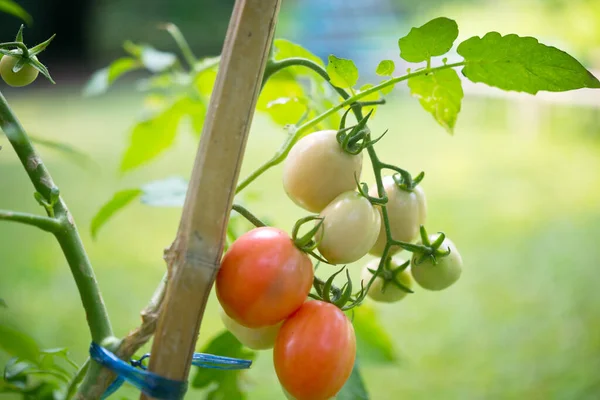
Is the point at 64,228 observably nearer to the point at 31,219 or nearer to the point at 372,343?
the point at 31,219

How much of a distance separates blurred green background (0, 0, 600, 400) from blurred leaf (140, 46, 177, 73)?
18cm

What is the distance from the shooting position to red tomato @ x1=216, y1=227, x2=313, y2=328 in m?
0.30

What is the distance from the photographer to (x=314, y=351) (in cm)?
31

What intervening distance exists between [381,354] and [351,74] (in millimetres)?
291

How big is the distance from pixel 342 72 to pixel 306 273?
0.39ft

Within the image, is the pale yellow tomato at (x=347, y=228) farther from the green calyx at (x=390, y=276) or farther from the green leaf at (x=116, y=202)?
the green leaf at (x=116, y=202)

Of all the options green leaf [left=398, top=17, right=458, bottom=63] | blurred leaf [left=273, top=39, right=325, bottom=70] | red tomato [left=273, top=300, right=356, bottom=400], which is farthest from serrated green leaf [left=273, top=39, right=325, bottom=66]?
red tomato [left=273, top=300, right=356, bottom=400]

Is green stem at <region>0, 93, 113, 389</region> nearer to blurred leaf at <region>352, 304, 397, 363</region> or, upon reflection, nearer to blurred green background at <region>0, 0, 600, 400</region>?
blurred green background at <region>0, 0, 600, 400</region>

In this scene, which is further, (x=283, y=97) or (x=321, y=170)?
(x=283, y=97)

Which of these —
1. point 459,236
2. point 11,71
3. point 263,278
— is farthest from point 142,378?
point 459,236

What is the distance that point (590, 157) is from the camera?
126 inches

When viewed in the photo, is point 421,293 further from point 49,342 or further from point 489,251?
point 49,342

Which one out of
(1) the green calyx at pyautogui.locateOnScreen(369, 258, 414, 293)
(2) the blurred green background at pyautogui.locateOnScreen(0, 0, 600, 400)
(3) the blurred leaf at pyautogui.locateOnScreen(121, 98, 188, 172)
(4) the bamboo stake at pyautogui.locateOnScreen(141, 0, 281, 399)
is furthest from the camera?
(2) the blurred green background at pyautogui.locateOnScreen(0, 0, 600, 400)

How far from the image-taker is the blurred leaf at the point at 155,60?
27.4 inches
